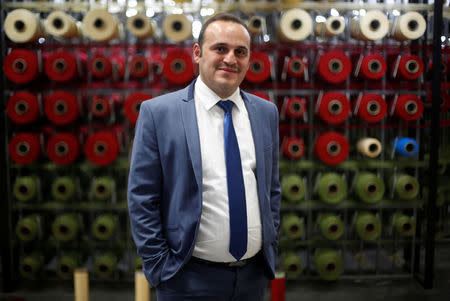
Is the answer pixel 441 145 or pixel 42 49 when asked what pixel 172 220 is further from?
pixel 441 145

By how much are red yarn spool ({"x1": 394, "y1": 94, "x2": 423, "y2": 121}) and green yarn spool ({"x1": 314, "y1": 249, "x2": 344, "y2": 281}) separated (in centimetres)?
139

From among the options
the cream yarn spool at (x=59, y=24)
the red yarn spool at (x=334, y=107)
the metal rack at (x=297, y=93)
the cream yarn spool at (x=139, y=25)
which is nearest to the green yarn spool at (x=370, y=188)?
the metal rack at (x=297, y=93)

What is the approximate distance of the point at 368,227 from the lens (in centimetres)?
331

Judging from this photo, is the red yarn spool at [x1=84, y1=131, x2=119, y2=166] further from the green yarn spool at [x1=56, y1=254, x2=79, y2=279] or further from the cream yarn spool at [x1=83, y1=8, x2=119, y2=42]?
the green yarn spool at [x1=56, y1=254, x2=79, y2=279]

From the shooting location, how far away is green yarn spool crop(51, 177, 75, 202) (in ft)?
10.5

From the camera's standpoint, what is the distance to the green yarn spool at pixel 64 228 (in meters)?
3.21

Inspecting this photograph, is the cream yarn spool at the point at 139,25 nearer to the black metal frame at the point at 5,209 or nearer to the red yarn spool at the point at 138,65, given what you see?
the red yarn spool at the point at 138,65

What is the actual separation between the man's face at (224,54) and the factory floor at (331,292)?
7.96 feet

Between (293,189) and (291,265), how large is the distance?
698 millimetres

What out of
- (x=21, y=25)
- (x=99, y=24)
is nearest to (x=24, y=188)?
(x=21, y=25)

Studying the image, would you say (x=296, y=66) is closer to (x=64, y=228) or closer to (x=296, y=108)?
(x=296, y=108)

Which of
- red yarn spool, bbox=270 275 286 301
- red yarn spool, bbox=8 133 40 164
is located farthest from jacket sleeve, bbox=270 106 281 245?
red yarn spool, bbox=8 133 40 164

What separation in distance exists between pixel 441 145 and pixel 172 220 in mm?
3860

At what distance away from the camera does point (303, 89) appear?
3281 millimetres
